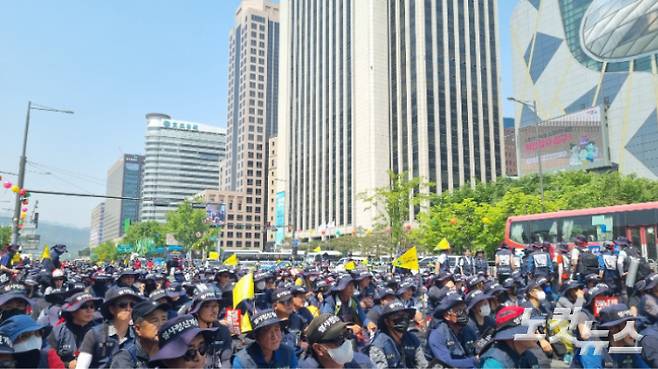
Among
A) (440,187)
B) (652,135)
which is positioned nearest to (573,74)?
(652,135)

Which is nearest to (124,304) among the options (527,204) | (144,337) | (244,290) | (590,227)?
(144,337)

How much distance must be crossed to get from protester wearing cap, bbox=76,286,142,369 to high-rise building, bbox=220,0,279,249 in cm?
12783

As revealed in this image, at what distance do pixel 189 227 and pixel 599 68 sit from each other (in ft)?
197

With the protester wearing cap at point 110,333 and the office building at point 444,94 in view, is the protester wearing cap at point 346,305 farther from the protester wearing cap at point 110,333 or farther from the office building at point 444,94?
the office building at point 444,94

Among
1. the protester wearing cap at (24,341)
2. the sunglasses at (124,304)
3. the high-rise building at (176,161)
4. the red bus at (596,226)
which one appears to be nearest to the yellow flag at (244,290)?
the sunglasses at (124,304)

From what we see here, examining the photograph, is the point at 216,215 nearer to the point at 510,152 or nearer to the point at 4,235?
the point at 4,235

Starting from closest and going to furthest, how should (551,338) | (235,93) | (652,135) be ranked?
1. (551,338)
2. (652,135)
3. (235,93)

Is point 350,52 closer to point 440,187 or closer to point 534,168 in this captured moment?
point 440,187

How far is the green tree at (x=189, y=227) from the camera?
7044 cm

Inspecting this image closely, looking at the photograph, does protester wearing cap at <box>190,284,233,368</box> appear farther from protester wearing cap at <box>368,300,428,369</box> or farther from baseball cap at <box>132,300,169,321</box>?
protester wearing cap at <box>368,300,428,369</box>

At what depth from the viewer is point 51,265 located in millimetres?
12953

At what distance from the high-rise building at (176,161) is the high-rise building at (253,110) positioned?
32.3 m

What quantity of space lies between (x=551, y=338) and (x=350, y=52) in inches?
3595

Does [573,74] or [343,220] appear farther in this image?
[343,220]
